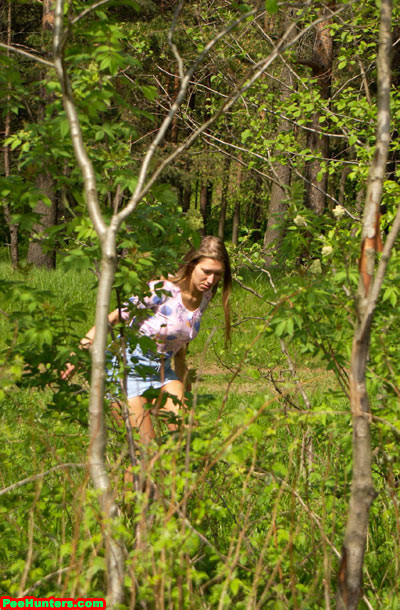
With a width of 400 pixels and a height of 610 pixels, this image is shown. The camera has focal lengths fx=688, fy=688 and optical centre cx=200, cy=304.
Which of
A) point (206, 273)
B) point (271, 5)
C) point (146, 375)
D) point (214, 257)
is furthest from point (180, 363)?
point (271, 5)

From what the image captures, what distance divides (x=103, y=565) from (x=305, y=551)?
1.33 metres

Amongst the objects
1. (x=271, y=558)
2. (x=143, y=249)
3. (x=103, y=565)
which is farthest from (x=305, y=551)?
(x=143, y=249)

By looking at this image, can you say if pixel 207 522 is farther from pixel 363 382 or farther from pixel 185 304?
pixel 185 304

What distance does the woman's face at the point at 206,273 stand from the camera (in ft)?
14.2

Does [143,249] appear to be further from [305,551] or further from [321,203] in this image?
[321,203]

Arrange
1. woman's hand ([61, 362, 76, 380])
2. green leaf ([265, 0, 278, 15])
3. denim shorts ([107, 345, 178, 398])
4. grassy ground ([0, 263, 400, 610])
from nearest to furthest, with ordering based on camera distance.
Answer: grassy ground ([0, 263, 400, 610])
green leaf ([265, 0, 278, 15])
woman's hand ([61, 362, 76, 380])
denim shorts ([107, 345, 178, 398])

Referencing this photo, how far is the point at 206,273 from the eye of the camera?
436 cm

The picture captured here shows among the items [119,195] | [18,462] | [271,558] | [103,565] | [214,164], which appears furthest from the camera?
[214,164]

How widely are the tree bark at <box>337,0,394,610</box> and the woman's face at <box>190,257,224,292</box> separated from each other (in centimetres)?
215

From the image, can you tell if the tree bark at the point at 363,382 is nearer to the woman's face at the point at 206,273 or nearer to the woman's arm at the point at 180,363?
the woman's face at the point at 206,273

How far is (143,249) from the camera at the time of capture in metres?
3.00

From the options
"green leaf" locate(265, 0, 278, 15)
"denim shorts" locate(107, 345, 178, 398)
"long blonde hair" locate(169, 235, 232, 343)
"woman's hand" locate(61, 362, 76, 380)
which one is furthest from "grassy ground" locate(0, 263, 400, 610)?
"green leaf" locate(265, 0, 278, 15)

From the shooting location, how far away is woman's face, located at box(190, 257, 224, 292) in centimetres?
434

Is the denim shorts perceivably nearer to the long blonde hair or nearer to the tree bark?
the long blonde hair
